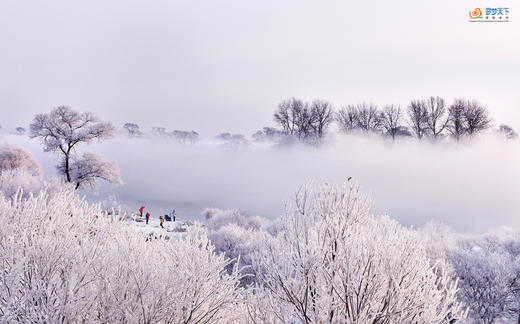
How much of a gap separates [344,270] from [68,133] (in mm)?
35817

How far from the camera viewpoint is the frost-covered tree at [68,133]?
1484 inches

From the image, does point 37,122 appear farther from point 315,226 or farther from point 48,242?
point 315,226

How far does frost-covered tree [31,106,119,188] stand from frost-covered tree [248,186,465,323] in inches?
1313

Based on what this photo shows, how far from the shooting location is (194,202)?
225 ft

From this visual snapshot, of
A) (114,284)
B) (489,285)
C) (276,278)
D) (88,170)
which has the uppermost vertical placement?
(276,278)

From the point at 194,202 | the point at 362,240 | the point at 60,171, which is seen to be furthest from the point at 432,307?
the point at 194,202

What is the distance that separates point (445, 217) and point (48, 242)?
4791cm

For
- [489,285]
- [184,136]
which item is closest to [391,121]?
[489,285]

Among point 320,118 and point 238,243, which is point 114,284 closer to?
point 238,243

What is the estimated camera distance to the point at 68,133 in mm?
37812

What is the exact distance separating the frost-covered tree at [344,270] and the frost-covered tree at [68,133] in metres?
33.3

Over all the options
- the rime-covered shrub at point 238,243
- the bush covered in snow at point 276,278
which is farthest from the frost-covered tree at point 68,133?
the bush covered in snow at point 276,278

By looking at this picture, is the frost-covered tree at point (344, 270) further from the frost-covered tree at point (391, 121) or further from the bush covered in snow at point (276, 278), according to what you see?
the frost-covered tree at point (391, 121)

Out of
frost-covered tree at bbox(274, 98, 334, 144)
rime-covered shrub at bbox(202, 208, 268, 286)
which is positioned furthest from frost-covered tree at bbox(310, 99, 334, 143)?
rime-covered shrub at bbox(202, 208, 268, 286)
